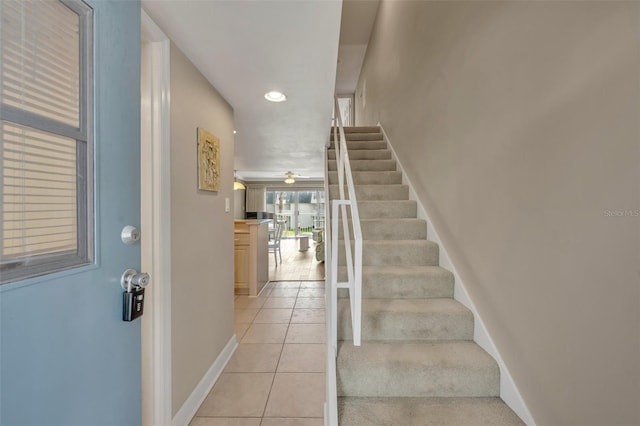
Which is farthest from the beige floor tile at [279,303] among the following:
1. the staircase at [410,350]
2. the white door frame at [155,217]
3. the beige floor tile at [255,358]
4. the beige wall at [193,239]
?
the white door frame at [155,217]

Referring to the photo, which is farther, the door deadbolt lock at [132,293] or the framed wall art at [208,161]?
the framed wall art at [208,161]

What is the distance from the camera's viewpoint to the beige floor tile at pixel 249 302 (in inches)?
142

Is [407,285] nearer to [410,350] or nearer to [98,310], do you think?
[410,350]

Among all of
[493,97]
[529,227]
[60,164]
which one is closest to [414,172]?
[493,97]

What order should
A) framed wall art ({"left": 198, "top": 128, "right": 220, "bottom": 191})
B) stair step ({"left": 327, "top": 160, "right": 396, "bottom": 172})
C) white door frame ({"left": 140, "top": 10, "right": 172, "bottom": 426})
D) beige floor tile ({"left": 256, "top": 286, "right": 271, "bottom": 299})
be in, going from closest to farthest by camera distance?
white door frame ({"left": 140, "top": 10, "right": 172, "bottom": 426}) → framed wall art ({"left": 198, "top": 128, "right": 220, "bottom": 191}) → stair step ({"left": 327, "top": 160, "right": 396, "bottom": 172}) → beige floor tile ({"left": 256, "top": 286, "right": 271, "bottom": 299})

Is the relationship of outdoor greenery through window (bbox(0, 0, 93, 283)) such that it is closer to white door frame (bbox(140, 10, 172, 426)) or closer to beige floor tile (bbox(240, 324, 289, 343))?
white door frame (bbox(140, 10, 172, 426))

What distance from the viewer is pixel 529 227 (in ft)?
3.89

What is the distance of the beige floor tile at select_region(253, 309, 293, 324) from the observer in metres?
3.12

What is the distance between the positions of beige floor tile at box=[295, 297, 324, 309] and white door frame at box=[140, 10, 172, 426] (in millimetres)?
2256

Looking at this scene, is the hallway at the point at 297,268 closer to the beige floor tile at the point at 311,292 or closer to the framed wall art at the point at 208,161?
the beige floor tile at the point at 311,292

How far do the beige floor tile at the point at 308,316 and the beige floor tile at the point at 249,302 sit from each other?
569mm

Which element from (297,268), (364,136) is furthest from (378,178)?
(297,268)

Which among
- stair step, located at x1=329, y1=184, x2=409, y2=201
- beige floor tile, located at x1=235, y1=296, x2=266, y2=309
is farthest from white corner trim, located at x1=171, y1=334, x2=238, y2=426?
stair step, located at x1=329, y1=184, x2=409, y2=201

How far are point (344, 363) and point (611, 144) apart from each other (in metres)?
1.38
